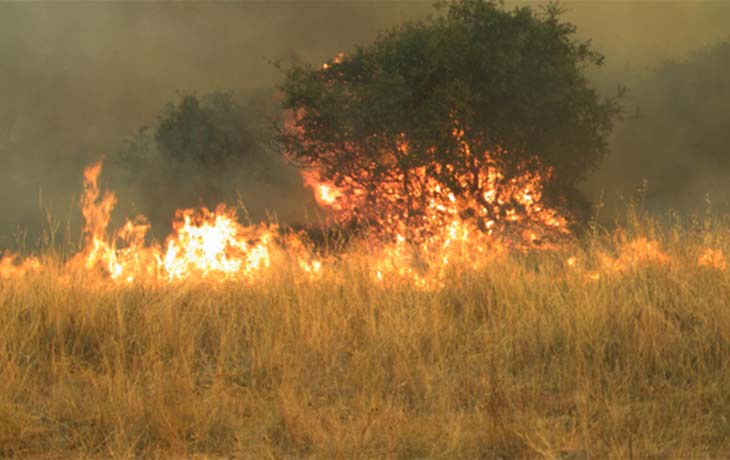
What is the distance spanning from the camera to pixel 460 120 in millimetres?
14984

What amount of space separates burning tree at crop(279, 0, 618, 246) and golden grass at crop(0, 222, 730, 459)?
308 inches

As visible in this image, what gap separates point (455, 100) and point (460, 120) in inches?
23.8

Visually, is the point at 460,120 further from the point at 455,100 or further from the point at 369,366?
the point at 369,366

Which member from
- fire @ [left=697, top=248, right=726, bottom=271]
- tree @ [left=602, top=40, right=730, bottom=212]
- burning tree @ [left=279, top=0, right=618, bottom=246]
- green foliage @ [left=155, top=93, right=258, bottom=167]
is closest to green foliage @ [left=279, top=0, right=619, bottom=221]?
burning tree @ [left=279, top=0, right=618, bottom=246]

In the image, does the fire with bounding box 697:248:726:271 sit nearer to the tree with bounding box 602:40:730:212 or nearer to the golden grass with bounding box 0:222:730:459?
the golden grass with bounding box 0:222:730:459

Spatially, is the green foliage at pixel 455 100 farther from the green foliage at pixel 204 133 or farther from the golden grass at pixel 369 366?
the golden grass at pixel 369 366

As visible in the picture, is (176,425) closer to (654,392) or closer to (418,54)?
(654,392)

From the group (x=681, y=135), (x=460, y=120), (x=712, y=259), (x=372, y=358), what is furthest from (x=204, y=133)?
(x=372, y=358)

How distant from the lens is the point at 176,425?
417 cm

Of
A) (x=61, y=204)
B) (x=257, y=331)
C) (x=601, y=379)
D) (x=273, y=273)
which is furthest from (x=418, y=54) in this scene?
(x=61, y=204)

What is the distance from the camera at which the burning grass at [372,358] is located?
4.13m

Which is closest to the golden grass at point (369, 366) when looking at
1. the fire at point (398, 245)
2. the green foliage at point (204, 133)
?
the fire at point (398, 245)

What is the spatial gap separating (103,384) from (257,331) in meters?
1.59

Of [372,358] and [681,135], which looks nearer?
[372,358]
